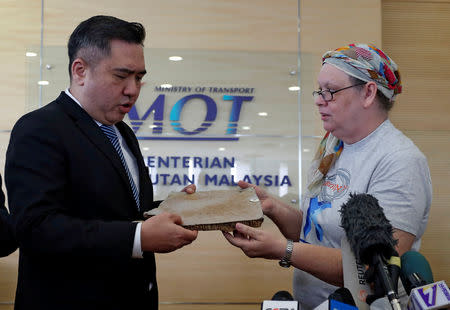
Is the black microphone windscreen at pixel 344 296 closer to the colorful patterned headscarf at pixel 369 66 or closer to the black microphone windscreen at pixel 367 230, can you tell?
the black microphone windscreen at pixel 367 230

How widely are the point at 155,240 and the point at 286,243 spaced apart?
1.54 ft

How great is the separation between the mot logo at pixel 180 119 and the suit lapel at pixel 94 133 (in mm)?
2345

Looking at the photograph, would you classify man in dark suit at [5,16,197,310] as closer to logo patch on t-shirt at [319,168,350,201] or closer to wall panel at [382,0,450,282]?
logo patch on t-shirt at [319,168,350,201]

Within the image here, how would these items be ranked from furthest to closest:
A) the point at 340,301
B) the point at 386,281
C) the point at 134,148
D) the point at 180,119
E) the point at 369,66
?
the point at 180,119, the point at 134,148, the point at 369,66, the point at 340,301, the point at 386,281

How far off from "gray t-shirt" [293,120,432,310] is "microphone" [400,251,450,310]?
517mm

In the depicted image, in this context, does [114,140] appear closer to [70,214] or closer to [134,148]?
[134,148]

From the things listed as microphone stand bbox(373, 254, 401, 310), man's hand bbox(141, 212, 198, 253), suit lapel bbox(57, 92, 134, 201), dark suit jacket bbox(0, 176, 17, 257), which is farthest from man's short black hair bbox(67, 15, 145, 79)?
microphone stand bbox(373, 254, 401, 310)

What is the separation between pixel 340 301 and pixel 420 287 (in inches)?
6.9

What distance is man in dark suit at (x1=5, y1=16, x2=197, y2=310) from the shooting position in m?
1.58

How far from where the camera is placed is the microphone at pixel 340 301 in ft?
3.36

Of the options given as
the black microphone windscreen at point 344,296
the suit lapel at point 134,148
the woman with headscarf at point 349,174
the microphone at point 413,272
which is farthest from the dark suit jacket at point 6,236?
the microphone at point 413,272

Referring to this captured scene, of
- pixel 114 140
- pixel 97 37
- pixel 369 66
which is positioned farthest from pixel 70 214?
pixel 369 66

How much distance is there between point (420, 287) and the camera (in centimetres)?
106

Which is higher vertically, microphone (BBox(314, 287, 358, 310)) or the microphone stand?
the microphone stand
